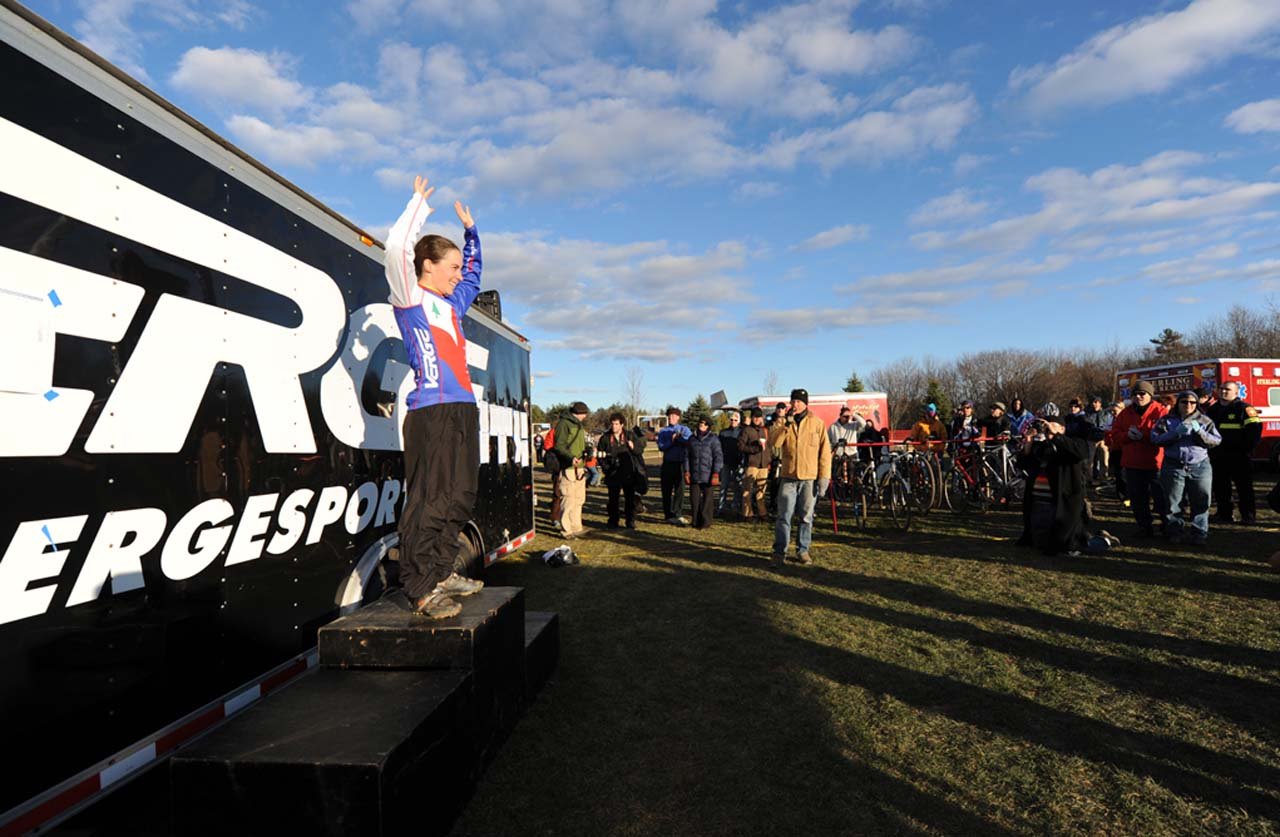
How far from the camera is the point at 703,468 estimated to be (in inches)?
424

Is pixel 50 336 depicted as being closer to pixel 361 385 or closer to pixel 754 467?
pixel 361 385

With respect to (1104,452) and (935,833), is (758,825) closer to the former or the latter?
(935,833)

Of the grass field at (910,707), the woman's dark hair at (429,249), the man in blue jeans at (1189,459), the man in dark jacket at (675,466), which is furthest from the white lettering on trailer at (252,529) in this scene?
the man in blue jeans at (1189,459)

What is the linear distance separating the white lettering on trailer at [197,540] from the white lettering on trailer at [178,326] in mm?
309

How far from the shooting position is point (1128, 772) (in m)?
3.03

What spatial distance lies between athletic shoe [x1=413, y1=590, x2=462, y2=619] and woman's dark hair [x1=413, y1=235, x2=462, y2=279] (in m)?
1.66

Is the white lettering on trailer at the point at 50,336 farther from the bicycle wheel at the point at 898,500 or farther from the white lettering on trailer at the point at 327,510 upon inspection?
the bicycle wheel at the point at 898,500

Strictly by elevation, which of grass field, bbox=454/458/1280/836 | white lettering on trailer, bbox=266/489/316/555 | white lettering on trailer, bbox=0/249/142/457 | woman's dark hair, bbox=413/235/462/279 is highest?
woman's dark hair, bbox=413/235/462/279

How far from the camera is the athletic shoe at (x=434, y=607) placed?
3.07 meters

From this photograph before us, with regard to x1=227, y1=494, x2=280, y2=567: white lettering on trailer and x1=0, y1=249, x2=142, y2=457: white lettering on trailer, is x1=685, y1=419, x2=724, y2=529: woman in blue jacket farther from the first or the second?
x1=0, y1=249, x2=142, y2=457: white lettering on trailer

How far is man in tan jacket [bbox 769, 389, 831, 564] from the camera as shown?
24.9 ft

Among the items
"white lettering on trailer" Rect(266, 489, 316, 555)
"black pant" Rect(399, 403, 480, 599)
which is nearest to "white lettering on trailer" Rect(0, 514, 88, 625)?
"white lettering on trailer" Rect(266, 489, 316, 555)

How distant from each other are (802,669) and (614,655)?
4.67 ft

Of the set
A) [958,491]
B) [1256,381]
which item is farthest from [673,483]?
[1256,381]
